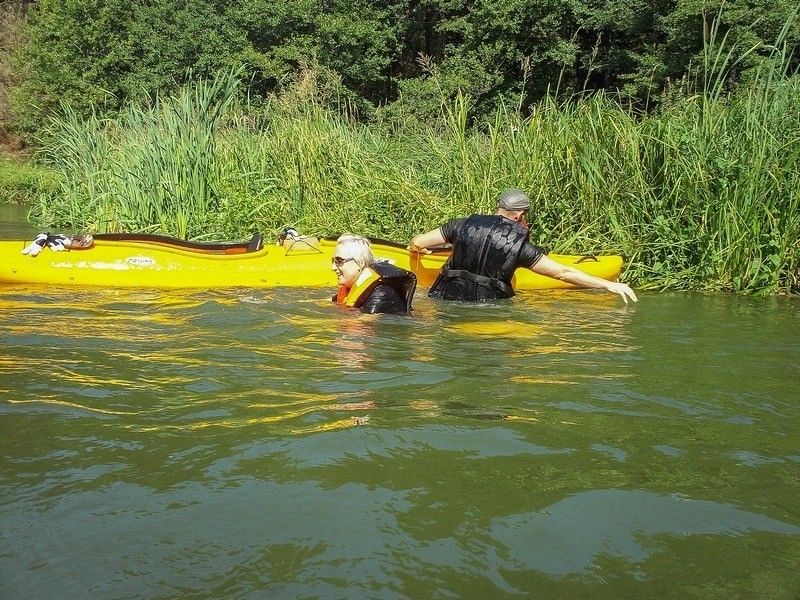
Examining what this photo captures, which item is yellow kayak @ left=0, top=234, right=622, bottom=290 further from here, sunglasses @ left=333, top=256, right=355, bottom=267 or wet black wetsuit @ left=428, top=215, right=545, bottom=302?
sunglasses @ left=333, top=256, right=355, bottom=267

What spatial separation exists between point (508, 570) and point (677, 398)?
1881 millimetres

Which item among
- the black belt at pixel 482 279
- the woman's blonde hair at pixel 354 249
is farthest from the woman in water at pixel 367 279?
the black belt at pixel 482 279

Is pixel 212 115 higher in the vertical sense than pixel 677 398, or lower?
higher

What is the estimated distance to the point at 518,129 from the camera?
26.6 ft

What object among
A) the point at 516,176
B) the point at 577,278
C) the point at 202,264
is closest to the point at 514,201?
the point at 577,278

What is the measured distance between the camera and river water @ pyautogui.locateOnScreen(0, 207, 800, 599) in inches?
85.9

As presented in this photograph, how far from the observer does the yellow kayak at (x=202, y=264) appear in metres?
6.64

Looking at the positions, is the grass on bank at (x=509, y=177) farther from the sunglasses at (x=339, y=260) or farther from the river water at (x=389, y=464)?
the sunglasses at (x=339, y=260)

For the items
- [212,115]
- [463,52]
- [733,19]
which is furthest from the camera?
[463,52]

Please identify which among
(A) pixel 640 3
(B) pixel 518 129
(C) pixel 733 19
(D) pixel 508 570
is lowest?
(D) pixel 508 570

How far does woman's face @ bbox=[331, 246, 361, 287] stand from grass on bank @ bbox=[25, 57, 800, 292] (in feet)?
9.71

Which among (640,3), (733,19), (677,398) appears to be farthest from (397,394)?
(640,3)

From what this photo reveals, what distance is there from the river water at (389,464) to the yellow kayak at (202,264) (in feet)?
5.25

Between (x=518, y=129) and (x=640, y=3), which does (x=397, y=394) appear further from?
(x=640, y=3)
